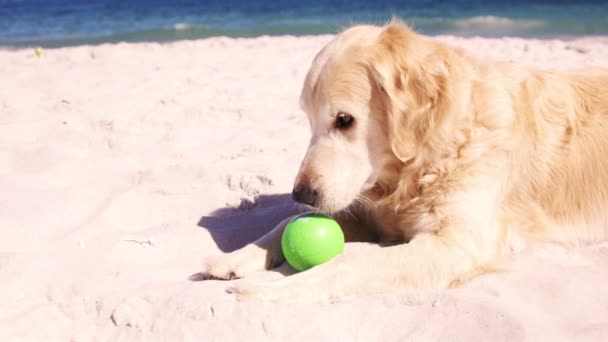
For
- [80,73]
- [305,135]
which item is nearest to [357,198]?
[305,135]

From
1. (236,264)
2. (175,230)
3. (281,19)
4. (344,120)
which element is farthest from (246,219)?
(281,19)

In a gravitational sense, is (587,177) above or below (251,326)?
above

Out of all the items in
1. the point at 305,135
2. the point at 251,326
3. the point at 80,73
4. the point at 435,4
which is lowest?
the point at 251,326

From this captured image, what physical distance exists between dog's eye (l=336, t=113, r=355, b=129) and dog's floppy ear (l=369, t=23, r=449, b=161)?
0.18m

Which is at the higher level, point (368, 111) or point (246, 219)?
point (368, 111)

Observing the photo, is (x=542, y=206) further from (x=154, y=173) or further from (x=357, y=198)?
(x=154, y=173)

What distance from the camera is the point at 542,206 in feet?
10.8

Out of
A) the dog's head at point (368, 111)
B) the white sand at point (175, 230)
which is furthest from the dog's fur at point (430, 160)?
the white sand at point (175, 230)

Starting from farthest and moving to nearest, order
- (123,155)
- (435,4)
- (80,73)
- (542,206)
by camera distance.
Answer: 1. (435,4)
2. (80,73)
3. (123,155)
4. (542,206)

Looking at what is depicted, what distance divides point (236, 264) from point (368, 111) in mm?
979

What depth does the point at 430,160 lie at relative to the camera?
2.99m

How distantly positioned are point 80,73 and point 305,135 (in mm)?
4474

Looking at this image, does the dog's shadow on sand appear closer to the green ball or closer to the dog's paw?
the dog's paw

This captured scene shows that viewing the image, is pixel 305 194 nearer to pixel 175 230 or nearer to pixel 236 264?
pixel 236 264
